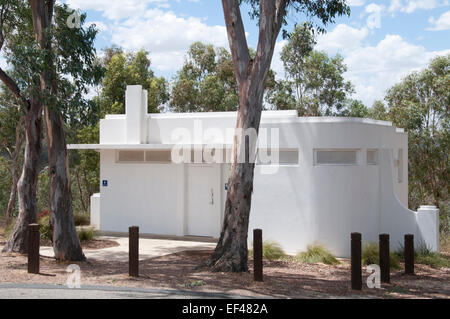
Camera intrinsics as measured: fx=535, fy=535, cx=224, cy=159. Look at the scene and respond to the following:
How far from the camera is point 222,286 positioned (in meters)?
9.10

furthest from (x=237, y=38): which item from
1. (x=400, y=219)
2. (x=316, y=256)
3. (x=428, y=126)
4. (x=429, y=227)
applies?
(x=428, y=126)

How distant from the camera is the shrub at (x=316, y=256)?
41.6 ft

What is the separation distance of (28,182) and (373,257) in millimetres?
8529

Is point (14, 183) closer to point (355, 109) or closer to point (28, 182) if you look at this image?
point (28, 182)

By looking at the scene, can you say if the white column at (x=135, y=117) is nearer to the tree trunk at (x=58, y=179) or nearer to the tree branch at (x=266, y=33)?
the tree trunk at (x=58, y=179)

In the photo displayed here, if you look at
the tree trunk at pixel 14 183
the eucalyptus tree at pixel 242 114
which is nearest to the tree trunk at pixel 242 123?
the eucalyptus tree at pixel 242 114

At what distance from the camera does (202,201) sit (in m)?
16.2

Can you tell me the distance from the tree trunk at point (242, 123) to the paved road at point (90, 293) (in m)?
2.11
